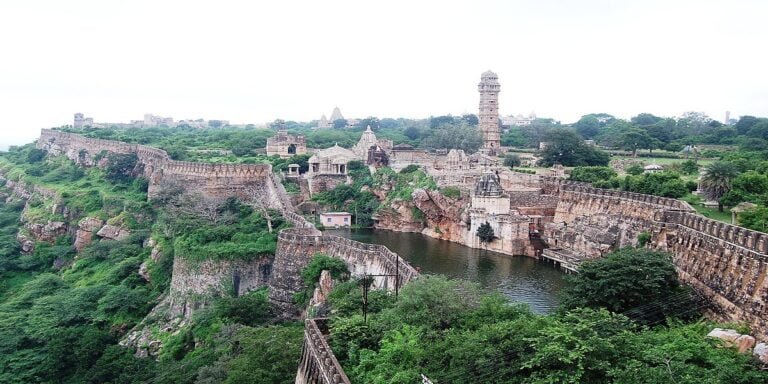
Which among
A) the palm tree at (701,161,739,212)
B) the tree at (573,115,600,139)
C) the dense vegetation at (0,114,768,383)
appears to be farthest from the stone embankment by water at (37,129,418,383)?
the tree at (573,115,600,139)

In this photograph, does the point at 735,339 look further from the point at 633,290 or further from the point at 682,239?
the point at 682,239

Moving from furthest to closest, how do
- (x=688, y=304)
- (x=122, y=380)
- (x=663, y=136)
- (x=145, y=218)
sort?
(x=663, y=136) < (x=145, y=218) < (x=122, y=380) < (x=688, y=304)

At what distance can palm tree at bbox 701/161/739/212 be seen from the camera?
125 ft

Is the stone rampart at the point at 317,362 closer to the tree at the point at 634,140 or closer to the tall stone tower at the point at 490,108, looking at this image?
the tree at the point at 634,140

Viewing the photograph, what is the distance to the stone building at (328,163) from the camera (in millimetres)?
62297

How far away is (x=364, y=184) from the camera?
2411 inches

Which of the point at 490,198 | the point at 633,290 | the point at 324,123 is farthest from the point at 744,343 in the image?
the point at 324,123

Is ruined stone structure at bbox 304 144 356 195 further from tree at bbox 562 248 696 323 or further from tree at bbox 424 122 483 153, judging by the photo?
tree at bbox 562 248 696 323

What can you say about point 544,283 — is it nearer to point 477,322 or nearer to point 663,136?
point 477,322

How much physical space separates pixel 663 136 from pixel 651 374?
66.8m

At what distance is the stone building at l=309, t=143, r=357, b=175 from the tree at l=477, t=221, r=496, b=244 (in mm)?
20129

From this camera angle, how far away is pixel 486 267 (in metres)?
41.2

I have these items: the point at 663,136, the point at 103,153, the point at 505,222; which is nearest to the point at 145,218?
the point at 103,153

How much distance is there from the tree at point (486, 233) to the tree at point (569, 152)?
21.5 m
